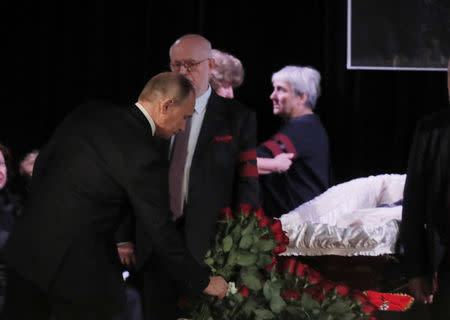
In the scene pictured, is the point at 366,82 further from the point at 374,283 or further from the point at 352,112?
the point at 374,283

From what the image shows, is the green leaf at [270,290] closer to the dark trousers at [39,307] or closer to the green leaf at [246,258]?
the green leaf at [246,258]

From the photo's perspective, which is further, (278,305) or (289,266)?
(289,266)

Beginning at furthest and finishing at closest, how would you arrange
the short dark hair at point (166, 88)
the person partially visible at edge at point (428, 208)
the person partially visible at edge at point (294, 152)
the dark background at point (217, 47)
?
1. the dark background at point (217, 47)
2. the person partially visible at edge at point (294, 152)
3. the short dark hair at point (166, 88)
4. the person partially visible at edge at point (428, 208)

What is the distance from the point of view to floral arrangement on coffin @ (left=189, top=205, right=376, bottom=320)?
66.9 inches

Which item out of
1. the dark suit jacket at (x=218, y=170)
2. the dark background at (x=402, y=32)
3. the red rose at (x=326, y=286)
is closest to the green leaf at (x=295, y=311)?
the red rose at (x=326, y=286)

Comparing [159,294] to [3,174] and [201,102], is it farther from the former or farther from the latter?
[3,174]

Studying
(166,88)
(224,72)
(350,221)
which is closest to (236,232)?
(166,88)

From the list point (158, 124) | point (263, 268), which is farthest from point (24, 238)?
point (263, 268)

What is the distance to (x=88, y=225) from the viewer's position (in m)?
2.01

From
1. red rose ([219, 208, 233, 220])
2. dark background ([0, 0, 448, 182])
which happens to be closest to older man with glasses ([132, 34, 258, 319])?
red rose ([219, 208, 233, 220])

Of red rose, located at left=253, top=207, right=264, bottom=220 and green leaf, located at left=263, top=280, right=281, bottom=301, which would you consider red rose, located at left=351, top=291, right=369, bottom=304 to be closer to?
green leaf, located at left=263, top=280, right=281, bottom=301

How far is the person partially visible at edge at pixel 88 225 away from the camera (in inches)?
78.4

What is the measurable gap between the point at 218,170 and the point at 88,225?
721 mm

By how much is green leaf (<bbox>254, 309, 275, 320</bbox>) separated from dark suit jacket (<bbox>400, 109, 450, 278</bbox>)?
0.61m
